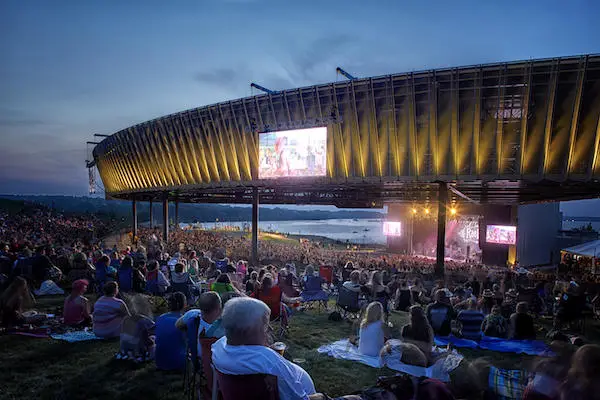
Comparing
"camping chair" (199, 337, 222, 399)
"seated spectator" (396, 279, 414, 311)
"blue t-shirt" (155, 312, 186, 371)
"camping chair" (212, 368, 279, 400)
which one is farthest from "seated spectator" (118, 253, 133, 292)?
"camping chair" (212, 368, 279, 400)

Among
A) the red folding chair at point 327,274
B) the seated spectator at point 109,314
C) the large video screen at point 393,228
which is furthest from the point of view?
the large video screen at point 393,228

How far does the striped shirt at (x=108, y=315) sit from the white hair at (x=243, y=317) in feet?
18.3

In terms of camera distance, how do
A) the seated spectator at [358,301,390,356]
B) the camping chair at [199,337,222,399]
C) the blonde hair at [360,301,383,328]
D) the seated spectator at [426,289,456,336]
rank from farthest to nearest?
the seated spectator at [426,289,456,336] → the seated spectator at [358,301,390,356] → the blonde hair at [360,301,383,328] → the camping chair at [199,337,222,399]

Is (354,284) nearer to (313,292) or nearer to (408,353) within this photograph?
(313,292)

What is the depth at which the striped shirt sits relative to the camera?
771 cm

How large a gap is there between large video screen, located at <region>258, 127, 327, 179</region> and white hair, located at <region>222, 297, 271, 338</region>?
2027 centimetres

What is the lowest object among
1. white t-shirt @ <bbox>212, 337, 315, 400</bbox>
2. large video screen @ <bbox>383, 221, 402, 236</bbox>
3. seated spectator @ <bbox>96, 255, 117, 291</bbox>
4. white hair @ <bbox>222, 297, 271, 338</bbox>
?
large video screen @ <bbox>383, 221, 402, 236</bbox>

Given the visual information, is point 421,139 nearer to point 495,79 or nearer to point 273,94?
point 495,79

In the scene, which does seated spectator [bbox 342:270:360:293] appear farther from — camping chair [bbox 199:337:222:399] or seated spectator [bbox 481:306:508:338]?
camping chair [bbox 199:337:222:399]

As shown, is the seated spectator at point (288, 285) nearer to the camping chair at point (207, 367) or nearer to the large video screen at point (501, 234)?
the camping chair at point (207, 367)

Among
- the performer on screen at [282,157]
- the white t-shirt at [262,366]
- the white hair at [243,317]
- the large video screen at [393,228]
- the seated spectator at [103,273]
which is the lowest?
the large video screen at [393,228]

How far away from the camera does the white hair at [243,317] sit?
3.05m

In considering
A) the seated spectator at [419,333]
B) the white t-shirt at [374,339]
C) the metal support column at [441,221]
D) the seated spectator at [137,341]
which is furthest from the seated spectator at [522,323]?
the metal support column at [441,221]

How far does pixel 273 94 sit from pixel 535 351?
19215mm
